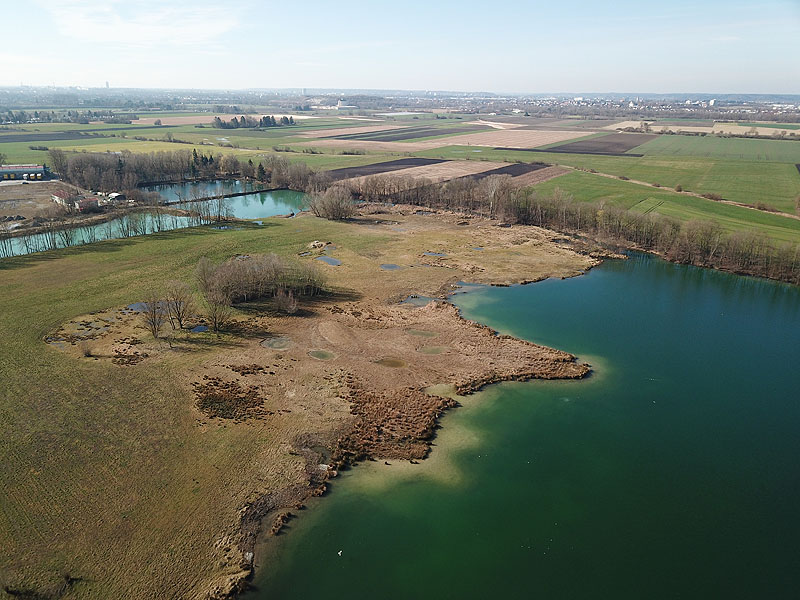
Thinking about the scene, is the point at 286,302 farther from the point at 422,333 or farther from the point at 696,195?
the point at 696,195

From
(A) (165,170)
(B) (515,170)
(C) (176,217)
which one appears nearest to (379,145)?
(B) (515,170)

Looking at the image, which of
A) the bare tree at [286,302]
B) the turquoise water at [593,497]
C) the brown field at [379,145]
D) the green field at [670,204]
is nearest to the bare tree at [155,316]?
the bare tree at [286,302]

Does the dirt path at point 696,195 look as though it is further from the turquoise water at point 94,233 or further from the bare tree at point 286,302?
the turquoise water at point 94,233

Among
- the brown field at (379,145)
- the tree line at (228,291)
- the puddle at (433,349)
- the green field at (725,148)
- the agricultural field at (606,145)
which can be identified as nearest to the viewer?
the puddle at (433,349)

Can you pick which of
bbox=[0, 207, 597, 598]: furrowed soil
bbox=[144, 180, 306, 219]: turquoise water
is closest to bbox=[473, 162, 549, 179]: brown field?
bbox=[144, 180, 306, 219]: turquoise water

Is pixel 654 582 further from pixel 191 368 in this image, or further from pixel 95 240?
pixel 95 240

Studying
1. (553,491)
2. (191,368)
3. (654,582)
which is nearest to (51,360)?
(191,368)
